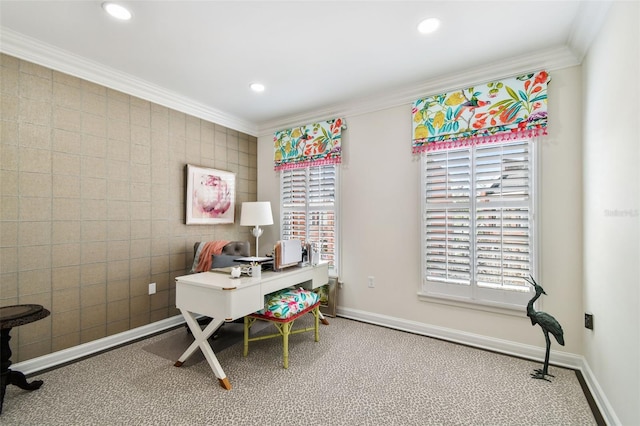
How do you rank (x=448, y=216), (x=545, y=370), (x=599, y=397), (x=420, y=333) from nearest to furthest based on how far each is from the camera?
(x=599, y=397) → (x=545, y=370) → (x=448, y=216) → (x=420, y=333)

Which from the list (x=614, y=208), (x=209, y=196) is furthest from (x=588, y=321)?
(x=209, y=196)

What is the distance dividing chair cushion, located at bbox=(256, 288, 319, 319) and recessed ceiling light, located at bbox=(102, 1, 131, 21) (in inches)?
92.2

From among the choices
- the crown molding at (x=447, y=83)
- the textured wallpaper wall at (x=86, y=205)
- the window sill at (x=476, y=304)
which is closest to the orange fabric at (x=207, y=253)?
the textured wallpaper wall at (x=86, y=205)

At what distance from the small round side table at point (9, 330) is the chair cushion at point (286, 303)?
150 cm

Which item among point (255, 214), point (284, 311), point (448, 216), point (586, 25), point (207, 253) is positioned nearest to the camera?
point (586, 25)

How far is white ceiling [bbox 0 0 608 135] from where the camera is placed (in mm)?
1931

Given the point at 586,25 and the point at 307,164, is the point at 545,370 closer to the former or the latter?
the point at 586,25

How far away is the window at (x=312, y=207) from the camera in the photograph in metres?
3.66

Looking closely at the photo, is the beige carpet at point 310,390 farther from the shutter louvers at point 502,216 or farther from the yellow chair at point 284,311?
the shutter louvers at point 502,216

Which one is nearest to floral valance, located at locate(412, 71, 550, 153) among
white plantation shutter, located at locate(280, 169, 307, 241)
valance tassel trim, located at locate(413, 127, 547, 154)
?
valance tassel trim, located at locate(413, 127, 547, 154)

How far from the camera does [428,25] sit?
2.09 m

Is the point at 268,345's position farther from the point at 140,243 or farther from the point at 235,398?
the point at 140,243

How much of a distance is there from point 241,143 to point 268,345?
8.75 ft

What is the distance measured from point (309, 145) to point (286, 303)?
2.06 metres
